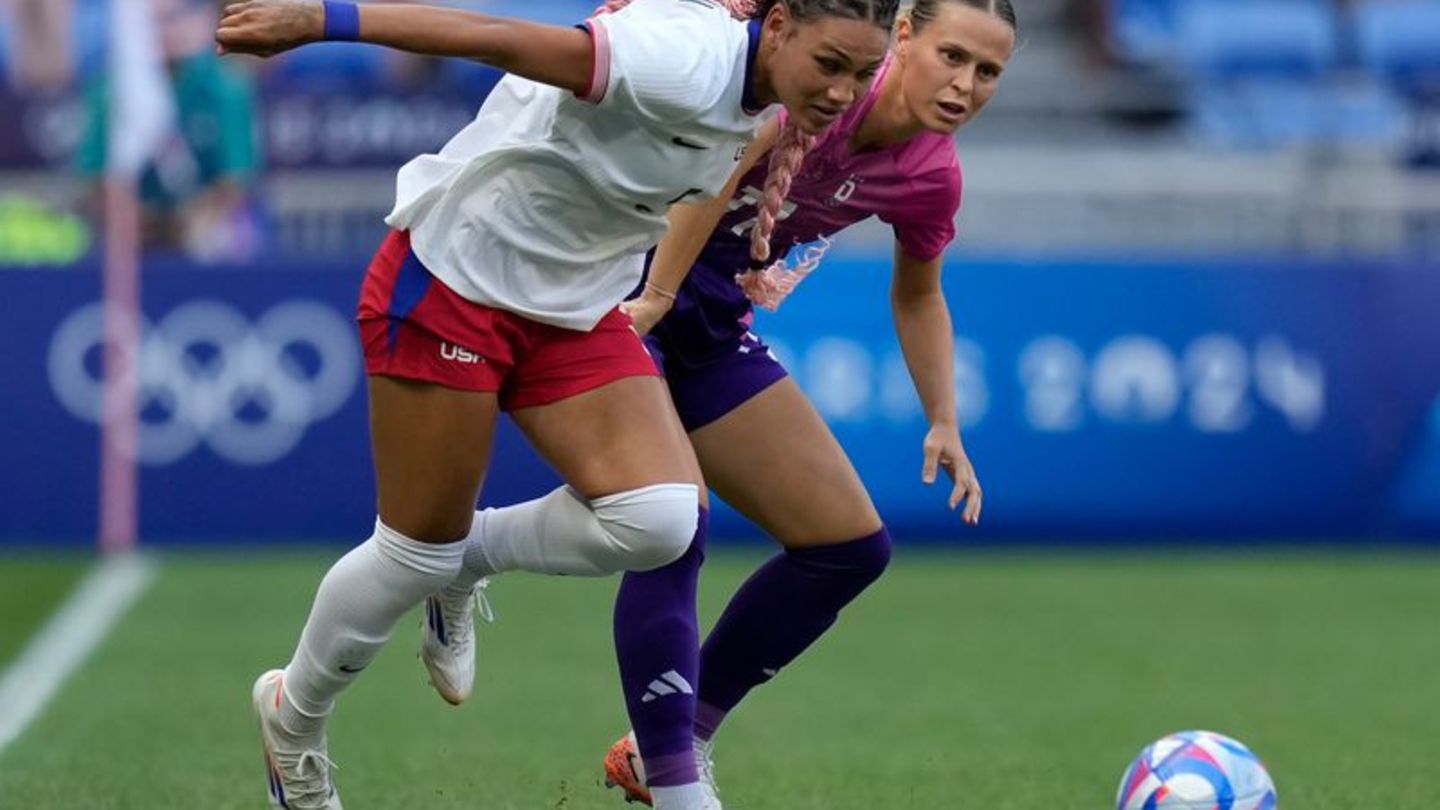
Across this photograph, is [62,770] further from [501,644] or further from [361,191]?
[361,191]

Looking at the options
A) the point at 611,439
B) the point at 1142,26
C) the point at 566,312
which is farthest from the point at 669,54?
the point at 1142,26

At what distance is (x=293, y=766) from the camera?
18.9 ft

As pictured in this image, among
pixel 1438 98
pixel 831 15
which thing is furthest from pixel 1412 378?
pixel 831 15

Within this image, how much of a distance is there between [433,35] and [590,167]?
0.50 metres

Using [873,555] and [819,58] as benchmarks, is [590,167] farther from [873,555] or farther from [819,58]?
[873,555]

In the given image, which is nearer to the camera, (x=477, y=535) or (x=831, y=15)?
(x=831, y=15)

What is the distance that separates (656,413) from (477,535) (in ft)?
1.91

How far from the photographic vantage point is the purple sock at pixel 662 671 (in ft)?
18.4

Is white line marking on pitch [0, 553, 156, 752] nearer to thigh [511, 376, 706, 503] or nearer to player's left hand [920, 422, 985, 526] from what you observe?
thigh [511, 376, 706, 503]

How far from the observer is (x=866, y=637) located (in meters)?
10.2

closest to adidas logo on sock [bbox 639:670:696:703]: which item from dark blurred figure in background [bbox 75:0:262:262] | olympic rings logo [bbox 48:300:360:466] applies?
olympic rings logo [bbox 48:300:360:466]

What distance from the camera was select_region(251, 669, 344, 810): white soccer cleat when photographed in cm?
574

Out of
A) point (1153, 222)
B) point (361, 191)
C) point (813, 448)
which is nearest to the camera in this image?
point (813, 448)

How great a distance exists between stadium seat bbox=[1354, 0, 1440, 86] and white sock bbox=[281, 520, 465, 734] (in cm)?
1335
